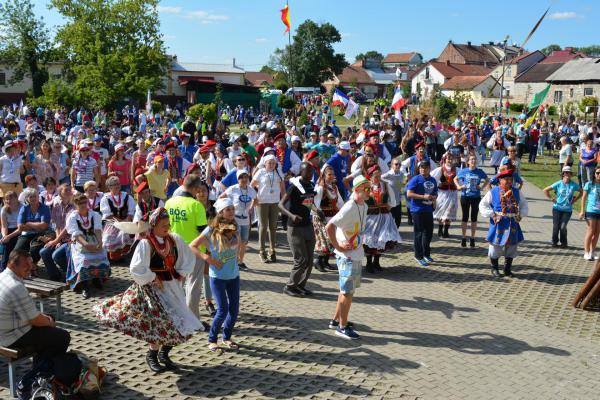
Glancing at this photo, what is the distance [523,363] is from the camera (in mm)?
6676

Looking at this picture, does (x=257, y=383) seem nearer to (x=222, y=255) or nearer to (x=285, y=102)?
(x=222, y=255)

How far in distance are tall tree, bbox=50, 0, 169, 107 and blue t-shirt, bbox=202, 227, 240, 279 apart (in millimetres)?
31563

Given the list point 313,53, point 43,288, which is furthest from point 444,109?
point 313,53

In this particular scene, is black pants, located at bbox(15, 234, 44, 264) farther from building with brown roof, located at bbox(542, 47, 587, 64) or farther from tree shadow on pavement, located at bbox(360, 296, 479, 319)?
building with brown roof, located at bbox(542, 47, 587, 64)

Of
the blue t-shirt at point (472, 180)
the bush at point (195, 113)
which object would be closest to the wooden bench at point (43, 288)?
the blue t-shirt at point (472, 180)

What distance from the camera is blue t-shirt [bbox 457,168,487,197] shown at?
11.3 meters

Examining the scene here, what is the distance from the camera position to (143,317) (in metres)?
5.66

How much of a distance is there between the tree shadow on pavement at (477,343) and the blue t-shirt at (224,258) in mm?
2320

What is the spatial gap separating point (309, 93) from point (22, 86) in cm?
3372

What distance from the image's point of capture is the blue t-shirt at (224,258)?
632cm

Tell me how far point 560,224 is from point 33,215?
9.91 meters

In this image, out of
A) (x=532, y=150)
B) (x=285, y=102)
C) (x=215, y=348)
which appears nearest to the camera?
(x=215, y=348)

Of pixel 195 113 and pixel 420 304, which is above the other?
pixel 195 113

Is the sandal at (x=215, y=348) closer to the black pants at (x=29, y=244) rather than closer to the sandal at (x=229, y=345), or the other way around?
the sandal at (x=229, y=345)
